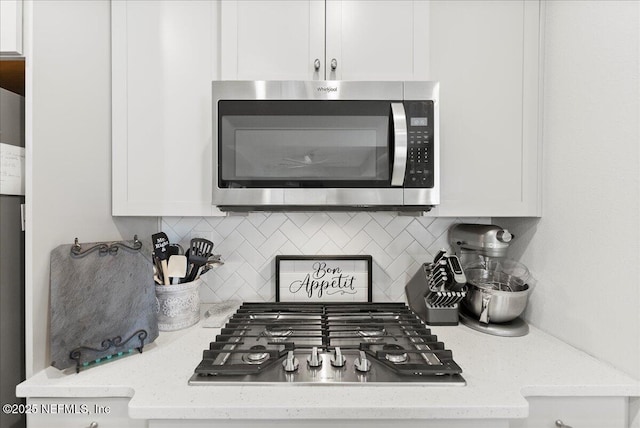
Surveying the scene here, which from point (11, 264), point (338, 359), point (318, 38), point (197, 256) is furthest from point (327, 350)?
point (318, 38)

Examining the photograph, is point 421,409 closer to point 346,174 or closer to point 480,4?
point 346,174

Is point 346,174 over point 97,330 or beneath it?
over

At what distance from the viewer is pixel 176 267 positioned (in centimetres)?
122

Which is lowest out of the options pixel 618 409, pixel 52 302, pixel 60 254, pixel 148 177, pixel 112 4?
pixel 618 409

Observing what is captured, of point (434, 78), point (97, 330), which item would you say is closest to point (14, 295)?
point (97, 330)

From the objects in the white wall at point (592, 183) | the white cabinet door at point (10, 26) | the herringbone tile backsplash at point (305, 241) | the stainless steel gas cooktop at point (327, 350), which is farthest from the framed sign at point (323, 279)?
the white cabinet door at point (10, 26)

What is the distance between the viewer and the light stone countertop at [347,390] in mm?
766

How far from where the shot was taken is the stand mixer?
46.6 inches

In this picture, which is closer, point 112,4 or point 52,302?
point 52,302

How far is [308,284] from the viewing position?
1.51m

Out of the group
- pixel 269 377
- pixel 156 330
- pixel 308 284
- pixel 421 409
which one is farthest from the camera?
pixel 308 284

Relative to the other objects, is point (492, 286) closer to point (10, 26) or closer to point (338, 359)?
point (338, 359)

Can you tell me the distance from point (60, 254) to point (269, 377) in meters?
0.72

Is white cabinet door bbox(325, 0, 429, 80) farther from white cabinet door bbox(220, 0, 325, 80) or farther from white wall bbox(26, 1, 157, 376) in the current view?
white wall bbox(26, 1, 157, 376)
